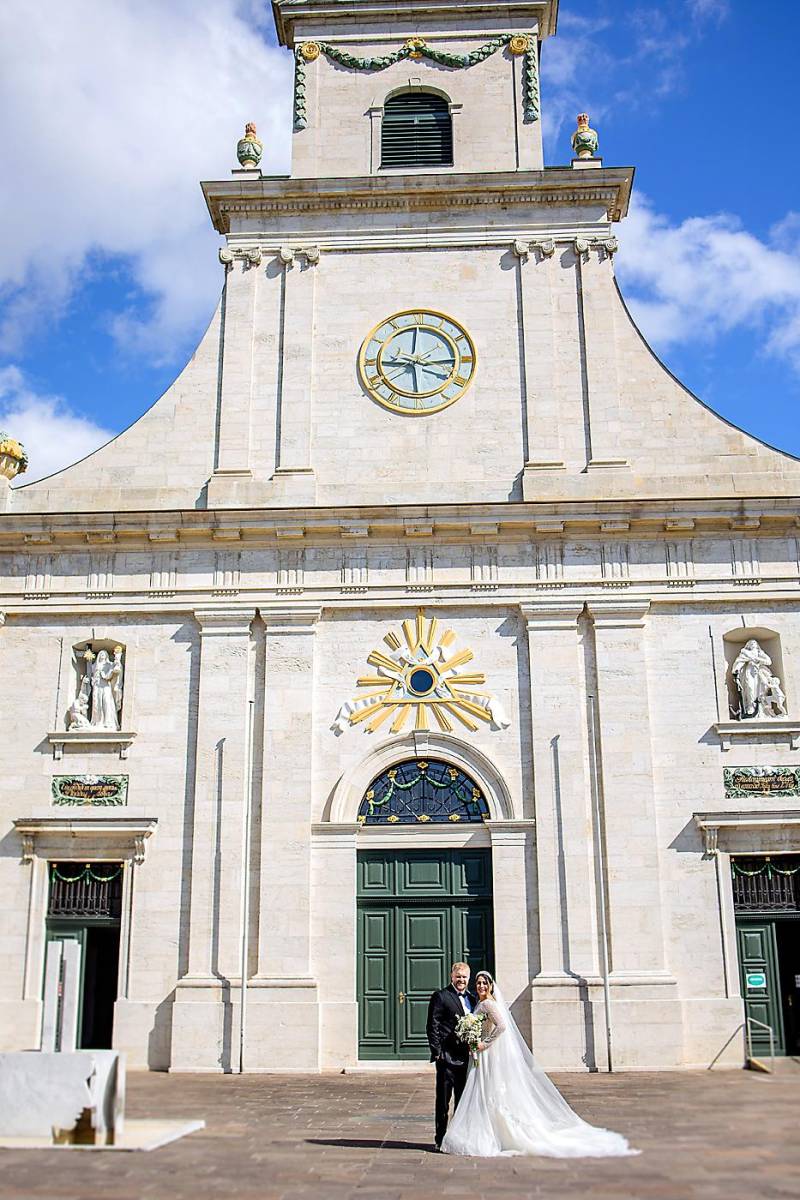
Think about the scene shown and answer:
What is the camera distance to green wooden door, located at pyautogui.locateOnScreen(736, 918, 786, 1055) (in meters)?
18.2

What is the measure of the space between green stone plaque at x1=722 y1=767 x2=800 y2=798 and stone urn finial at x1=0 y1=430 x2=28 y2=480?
13.0 meters

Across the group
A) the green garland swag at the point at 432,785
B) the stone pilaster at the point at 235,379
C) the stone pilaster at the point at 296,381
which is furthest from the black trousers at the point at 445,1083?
the stone pilaster at the point at 235,379

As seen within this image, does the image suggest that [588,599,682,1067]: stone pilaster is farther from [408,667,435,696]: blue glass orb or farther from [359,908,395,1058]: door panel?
[359,908,395,1058]: door panel

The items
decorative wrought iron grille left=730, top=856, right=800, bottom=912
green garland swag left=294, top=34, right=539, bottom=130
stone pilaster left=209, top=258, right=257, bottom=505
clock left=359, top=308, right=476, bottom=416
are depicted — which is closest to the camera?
decorative wrought iron grille left=730, top=856, right=800, bottom=912

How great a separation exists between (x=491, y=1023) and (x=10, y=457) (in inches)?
560

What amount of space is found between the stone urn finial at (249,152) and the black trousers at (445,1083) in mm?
16892

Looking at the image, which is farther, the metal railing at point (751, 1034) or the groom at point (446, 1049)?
the metal railing at point (751, 1034)

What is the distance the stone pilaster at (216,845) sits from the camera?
18109 mm

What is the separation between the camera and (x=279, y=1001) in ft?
59.7

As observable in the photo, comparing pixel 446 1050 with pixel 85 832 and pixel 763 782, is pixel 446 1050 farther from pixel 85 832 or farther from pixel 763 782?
pixel 85 832

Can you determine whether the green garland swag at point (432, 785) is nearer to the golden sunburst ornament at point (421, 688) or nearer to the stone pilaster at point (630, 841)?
the golden sunburst ornament at point (421, 688)

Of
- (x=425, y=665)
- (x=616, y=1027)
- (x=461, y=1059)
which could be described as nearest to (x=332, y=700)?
(x=425, y=665)

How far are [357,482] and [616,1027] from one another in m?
9.49

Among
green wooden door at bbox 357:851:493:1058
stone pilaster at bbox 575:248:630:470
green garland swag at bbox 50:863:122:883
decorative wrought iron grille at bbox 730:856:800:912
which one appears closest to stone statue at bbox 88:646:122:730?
green garland swag at bbox 50:863:122:883
